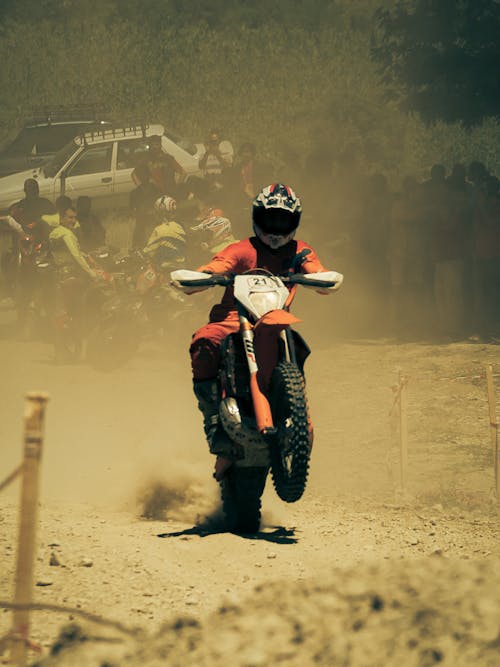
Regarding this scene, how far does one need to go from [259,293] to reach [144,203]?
11.9 meters

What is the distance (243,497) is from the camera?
7461 millimetres

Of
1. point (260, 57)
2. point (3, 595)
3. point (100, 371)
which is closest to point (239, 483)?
point (3, 595)

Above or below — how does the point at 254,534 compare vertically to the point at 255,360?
below

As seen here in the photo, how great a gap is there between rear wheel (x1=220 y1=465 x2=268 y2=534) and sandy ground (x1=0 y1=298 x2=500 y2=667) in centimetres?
16

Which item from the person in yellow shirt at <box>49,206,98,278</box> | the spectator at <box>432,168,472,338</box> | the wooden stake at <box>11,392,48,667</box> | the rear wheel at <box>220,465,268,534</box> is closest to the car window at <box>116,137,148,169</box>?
the person in yellow shirt at <box>49,206,98,278</box>

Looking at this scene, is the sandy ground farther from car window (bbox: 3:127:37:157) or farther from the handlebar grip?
car window (bbox: 3:127:37:157)

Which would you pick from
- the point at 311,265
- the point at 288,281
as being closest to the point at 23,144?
the point at 311,265

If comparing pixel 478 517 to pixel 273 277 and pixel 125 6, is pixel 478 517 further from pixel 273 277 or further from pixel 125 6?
pixel 125 6

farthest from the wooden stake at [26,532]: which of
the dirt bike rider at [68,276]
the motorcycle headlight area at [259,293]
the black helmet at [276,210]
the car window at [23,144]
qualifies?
the car window at [23,144]

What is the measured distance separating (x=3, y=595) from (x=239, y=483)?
2.00 m

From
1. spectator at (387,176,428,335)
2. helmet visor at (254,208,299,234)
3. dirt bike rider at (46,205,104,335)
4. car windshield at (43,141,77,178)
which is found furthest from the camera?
car windshield at (43,141,77,178)

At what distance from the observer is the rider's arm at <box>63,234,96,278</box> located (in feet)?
52.2

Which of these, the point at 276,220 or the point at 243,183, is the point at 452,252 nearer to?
the point at 243,183

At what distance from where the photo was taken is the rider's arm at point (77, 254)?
15914mm
